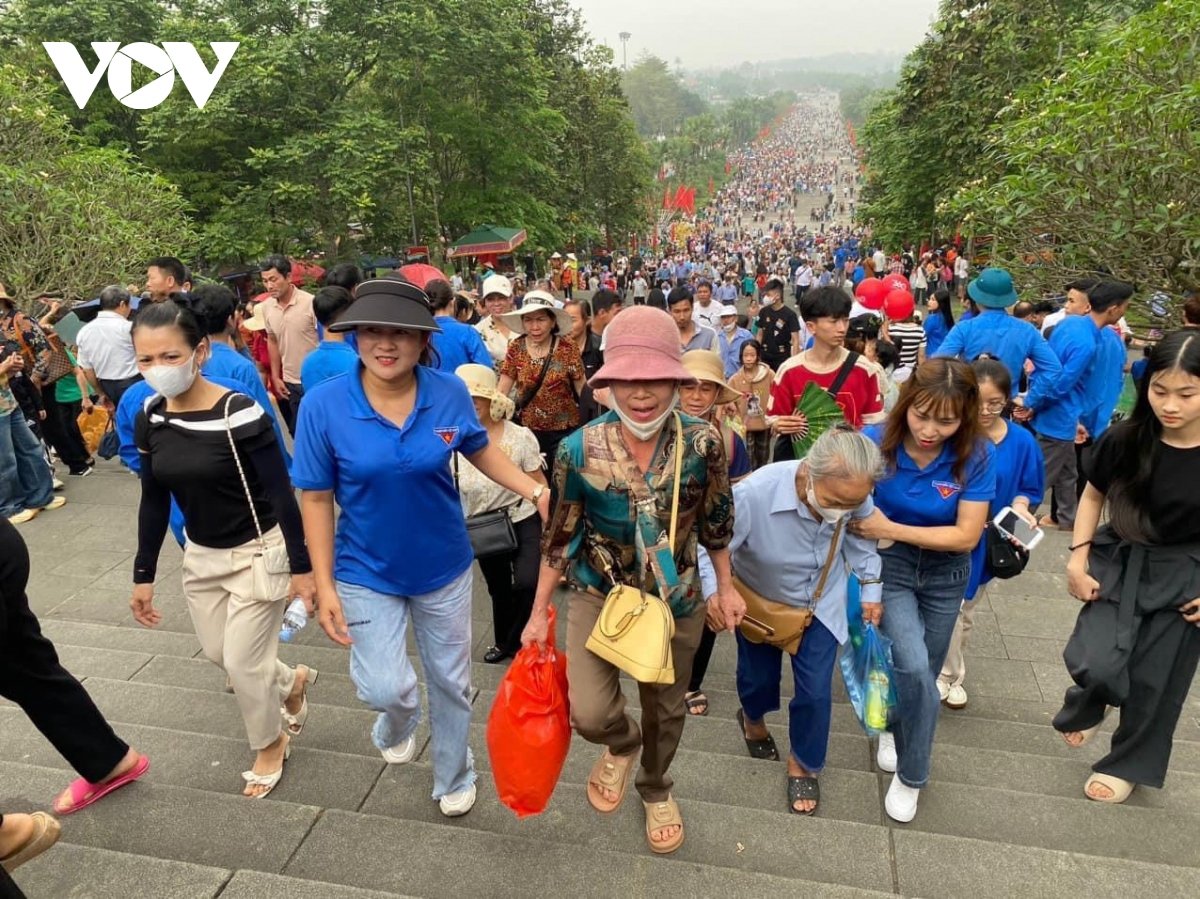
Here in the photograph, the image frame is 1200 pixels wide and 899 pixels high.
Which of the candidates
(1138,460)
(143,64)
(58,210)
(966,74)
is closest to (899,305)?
Result: (1138,460)

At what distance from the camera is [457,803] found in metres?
2.65

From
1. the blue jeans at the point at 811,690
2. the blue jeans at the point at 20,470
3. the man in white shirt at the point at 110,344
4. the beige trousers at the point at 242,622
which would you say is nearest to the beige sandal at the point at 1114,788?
the blue jeans at the point at 811,690

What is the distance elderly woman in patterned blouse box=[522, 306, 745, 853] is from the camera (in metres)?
Answer: 2.28

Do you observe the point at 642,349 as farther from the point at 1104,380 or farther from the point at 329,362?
the point at 1104,380

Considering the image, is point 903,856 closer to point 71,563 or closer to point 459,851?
point 459,851

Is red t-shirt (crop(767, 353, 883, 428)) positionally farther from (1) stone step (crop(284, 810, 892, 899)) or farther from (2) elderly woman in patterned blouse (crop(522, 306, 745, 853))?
(1) stone step (crop(284, 810, 892, 899))

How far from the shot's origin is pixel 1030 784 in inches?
119

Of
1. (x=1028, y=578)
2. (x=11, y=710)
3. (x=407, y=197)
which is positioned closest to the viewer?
(x=11, y=710)

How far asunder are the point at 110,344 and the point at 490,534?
417cm

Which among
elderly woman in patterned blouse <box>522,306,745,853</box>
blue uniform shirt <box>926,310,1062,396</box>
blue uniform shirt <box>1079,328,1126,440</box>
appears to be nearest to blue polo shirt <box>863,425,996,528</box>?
elderly woman in patterned blouse <box>522,306,745,853</box>

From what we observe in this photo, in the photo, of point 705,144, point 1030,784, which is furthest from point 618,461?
point 705,144

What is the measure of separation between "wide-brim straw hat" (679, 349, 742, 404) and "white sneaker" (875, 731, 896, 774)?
154cm

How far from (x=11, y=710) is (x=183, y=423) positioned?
1763 millimetres

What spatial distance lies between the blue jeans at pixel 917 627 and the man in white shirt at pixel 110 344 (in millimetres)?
5721
